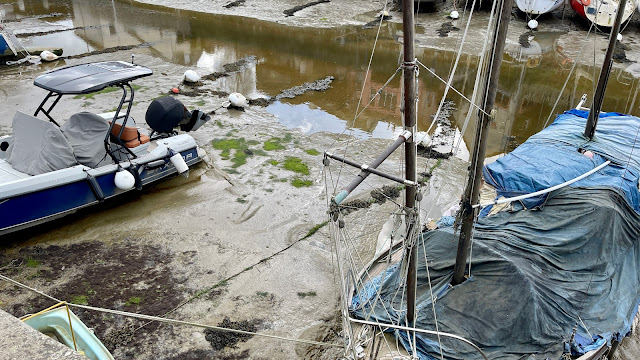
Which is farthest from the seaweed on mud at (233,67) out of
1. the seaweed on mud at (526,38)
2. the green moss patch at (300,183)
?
the seaweed on mud at (526,38)

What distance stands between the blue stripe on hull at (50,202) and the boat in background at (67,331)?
4164 mm

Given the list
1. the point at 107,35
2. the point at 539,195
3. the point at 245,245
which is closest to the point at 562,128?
the point at 539,195

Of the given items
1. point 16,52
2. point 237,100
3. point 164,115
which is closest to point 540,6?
point 237,100

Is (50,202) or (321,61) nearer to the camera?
(50,202)

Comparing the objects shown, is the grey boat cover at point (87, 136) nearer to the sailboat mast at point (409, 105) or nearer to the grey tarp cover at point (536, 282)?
the grey tarp cover at point (536, 282)

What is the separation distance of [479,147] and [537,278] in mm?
1727

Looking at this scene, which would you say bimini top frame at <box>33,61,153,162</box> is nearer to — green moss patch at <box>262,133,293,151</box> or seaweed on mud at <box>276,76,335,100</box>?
green moss patch at <box>262,133,293,151</box>

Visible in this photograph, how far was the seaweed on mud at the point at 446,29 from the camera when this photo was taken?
66.0 ft

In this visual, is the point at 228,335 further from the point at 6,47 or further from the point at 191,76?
the point at 6,47

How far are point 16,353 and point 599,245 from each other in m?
6.05

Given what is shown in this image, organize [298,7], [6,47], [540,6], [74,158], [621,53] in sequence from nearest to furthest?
[74,158], [6,47], [621,53], [540,6], [298,7]

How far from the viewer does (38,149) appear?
7574 millimetres

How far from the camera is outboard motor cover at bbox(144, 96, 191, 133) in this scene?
29.5 feet

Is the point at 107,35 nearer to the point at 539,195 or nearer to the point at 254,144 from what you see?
the point at 254,144
